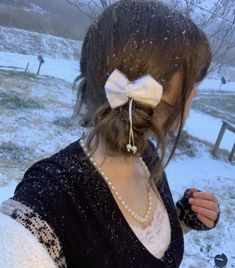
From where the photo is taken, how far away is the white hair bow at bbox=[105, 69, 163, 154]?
104cm

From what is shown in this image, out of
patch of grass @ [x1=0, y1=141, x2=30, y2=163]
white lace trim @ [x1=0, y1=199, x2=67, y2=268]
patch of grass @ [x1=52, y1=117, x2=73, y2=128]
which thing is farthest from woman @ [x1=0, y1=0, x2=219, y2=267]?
patch of grass @ [x1=52, y1=117, x2=73, y2=128]

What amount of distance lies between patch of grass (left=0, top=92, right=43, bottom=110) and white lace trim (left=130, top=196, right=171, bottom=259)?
6.65 metres

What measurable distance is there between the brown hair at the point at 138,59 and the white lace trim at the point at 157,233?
20 cm

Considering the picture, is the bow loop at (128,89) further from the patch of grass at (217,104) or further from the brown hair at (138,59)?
the patch of grass at (217,104)

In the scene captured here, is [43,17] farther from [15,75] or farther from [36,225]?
[36,225]

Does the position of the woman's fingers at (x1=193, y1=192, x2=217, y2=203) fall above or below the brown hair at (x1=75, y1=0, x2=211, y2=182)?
below

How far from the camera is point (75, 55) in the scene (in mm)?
21609

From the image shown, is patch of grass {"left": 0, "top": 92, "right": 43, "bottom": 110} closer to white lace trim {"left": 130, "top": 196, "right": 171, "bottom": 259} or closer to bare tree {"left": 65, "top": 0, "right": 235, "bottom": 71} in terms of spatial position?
bare tree {"left": 65, "top": 0, "right": 235, "bottom": 71}

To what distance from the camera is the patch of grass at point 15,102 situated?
7.83 meters

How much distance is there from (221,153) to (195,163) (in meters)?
1.59

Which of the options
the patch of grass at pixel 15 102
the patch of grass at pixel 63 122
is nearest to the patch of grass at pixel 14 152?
the patch of grass at pixel 63 122

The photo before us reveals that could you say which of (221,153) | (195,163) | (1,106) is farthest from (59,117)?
(221,153)

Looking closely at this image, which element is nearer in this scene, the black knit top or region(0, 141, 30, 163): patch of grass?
the black knit top

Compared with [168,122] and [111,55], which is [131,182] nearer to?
[168,122]
